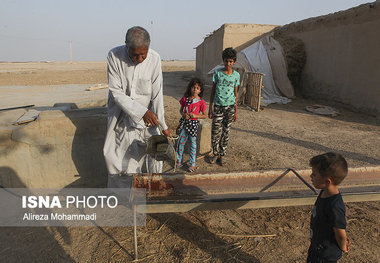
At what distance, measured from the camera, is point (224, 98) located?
13.2 feet

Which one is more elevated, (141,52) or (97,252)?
(141,52)

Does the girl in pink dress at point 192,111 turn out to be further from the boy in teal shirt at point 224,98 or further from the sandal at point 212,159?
the sandal at point 212,159

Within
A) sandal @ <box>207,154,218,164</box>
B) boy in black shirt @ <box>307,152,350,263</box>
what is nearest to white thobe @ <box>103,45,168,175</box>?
sandal @ <box>207,154,218,164</box>

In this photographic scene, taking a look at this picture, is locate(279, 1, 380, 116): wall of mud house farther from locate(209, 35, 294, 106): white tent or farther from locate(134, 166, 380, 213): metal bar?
locate(134, 166, 380, 213): metal bar

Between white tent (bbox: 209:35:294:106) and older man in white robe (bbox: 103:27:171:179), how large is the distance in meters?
8.78

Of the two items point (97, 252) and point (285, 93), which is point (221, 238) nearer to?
point (97, 252)

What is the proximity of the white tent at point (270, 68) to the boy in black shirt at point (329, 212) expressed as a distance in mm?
9810

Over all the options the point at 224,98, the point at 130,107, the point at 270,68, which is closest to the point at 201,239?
the point at 130,107

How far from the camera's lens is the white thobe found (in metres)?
2.84

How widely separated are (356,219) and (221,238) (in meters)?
1.52

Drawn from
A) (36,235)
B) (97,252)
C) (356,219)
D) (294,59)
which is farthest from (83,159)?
(294,59)

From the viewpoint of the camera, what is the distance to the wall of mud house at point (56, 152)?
322 cm

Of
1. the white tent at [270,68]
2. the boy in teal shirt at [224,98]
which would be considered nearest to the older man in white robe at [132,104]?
the boy in teal shirt at [224,98]

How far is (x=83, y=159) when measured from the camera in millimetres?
3459
